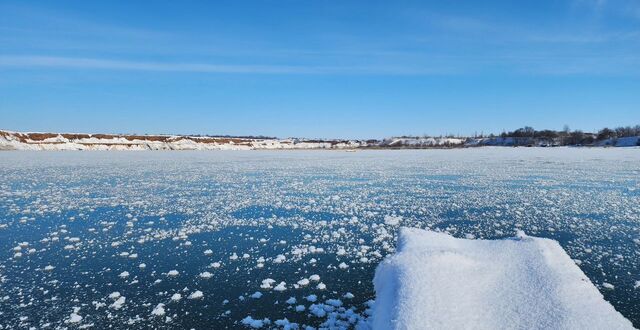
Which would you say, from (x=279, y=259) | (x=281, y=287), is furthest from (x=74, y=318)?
(x=279, y=259)

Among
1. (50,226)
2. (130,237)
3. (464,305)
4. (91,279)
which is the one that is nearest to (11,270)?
(91,279)

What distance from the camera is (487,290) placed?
450cm

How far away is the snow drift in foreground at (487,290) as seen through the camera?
3.89 m

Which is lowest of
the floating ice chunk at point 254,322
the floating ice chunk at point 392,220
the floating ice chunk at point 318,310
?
the floating ice chunk at point 254,322

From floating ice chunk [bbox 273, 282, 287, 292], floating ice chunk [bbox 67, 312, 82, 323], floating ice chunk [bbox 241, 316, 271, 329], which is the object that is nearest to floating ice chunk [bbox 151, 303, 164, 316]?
floating ice chunk [bbox 67, 312, 82, 323]

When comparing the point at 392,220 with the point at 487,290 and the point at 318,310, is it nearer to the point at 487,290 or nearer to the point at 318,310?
the point at 318,310

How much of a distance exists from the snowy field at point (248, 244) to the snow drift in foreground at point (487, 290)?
1138mm

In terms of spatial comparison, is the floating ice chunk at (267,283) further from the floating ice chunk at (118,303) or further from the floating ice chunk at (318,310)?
the floating ice chunk at (118,303)

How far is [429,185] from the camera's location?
1947 centimetres

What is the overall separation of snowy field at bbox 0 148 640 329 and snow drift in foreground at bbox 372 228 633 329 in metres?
1.14

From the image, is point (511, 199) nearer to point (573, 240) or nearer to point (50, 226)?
point (573, 240)

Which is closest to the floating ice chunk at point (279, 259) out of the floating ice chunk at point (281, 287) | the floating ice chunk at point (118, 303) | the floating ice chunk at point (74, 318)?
the floating ice chunk at point (281, 287)

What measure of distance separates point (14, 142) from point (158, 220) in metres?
91.8

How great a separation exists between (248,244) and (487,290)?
585cm
